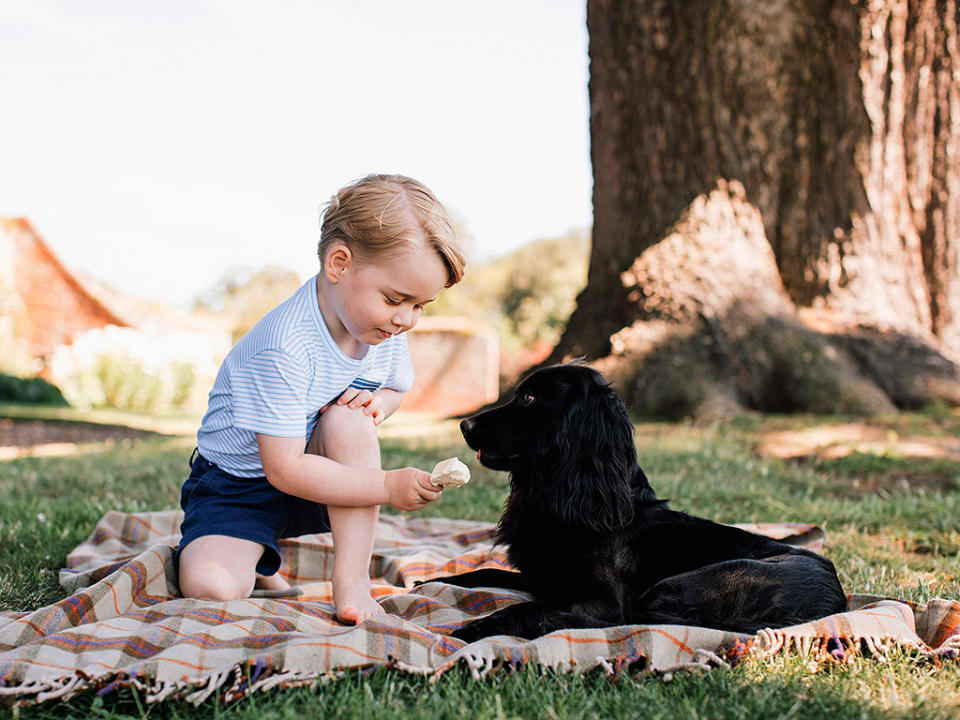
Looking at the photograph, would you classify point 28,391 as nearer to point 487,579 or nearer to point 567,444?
point 487,579

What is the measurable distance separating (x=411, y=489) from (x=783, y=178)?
5666 mm

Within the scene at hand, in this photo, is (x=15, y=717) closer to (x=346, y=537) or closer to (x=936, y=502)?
(x=346, y=537)

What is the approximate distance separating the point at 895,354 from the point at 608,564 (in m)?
5.01

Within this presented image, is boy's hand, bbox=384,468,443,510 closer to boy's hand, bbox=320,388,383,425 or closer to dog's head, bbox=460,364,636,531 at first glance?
dog's head, bbox=460,364,636,531

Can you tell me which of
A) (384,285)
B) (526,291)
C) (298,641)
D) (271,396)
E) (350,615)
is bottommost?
(350,615)

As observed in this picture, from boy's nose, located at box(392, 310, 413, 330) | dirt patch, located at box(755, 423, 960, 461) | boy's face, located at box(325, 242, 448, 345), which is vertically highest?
boy's face, located at box(325, 242, 448, 345)

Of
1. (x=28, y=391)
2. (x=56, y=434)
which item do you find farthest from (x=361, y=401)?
(x=28, y=391)

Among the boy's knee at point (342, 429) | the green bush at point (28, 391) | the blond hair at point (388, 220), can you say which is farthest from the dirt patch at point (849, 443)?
the green bush at point (28, 391)

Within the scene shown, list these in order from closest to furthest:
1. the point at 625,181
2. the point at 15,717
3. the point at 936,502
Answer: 1. the point at 15,717
2. the point at 936,502
3. the point at 625,181

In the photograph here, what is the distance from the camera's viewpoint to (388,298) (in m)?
2.45

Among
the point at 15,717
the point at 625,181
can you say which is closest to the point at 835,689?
the point at 15,717

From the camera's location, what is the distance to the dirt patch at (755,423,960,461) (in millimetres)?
4984

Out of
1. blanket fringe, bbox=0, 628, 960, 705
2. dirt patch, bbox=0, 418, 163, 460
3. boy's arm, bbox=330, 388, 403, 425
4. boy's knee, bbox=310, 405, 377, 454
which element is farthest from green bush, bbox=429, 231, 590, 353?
blanket fringe, bbox=0, 628, 960, 705

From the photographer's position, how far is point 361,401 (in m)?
2.73
